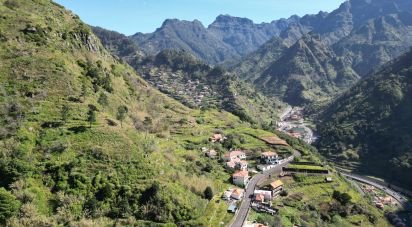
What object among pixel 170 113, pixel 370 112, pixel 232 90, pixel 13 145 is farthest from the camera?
pixel 232 90

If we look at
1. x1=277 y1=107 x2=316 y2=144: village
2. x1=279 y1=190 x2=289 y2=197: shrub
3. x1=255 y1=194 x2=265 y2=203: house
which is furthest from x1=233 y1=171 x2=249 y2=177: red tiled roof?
x1=277 y1=107 x2=316 y2=144: village

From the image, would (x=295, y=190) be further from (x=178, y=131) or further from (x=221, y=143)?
(x=178, y=131)

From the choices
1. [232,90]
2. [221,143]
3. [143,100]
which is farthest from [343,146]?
[143,100]

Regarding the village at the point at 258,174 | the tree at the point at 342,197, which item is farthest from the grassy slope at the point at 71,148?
the tree at the point at 342,197

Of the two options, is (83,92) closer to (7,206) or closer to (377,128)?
(7,206)

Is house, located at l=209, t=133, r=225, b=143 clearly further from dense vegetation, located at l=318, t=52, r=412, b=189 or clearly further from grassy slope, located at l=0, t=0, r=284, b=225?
dense vegetation, located at l=318, t=52, r=412, b=189

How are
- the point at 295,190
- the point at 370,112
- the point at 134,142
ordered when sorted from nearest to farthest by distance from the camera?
the point at 134,142 < the point at 295,190 < the point at 370,112
